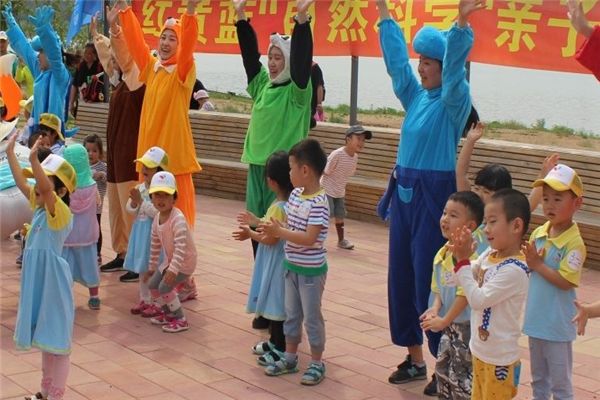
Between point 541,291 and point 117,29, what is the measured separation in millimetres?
3889

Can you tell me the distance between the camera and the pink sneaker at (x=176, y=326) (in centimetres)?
566

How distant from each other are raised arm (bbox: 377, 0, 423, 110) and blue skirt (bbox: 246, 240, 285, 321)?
3.49 feet

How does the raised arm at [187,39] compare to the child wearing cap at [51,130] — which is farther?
the child wearing cap at [51,130]

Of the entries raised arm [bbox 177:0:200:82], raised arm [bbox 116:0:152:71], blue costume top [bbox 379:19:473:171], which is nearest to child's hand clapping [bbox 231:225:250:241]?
blue costume top [bbox 379:19:473:171]

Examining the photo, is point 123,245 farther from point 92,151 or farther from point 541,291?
point 541,291

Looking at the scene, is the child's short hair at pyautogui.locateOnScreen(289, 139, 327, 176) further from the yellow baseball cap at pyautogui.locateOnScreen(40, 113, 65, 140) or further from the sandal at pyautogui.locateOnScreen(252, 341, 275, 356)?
the yellow baseball cap at pyautogui.locateOnScreen(40, 113, 65, 140)

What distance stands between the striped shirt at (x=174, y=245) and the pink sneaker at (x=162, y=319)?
299 mm

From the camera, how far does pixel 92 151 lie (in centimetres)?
729

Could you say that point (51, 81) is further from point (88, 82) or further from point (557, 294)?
point (88, 82)

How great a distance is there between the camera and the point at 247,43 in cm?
574

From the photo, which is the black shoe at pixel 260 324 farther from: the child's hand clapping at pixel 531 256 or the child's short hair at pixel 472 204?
the child's hand clapping at pixel 531 256

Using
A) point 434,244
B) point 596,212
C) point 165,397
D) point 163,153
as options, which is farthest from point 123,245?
point 596,212

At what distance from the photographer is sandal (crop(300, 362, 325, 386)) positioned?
188 inches

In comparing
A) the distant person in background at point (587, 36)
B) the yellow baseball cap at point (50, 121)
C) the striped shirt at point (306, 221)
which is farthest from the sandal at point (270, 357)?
the yellow baseball cap at point (50, 121)
